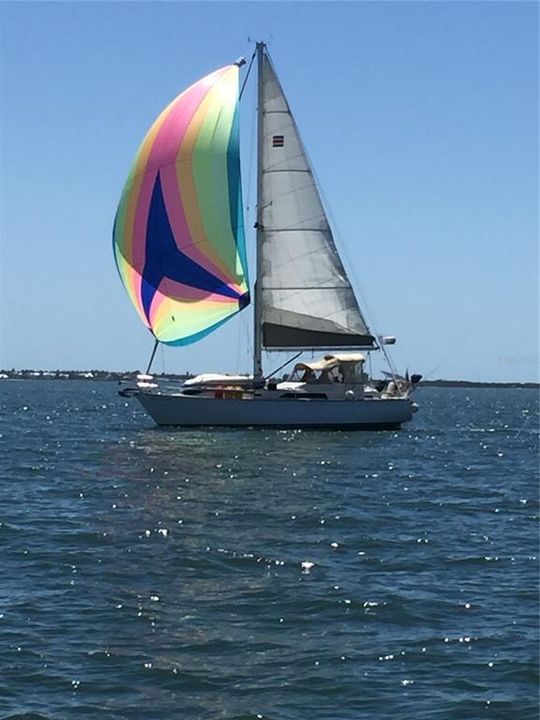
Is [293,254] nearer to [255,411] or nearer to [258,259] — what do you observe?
[258,259]

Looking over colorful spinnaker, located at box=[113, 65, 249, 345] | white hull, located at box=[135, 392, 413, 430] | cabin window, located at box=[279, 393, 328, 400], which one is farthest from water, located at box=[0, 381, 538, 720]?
colorful spinnaker, located at box=[113, 65, 249, 345]

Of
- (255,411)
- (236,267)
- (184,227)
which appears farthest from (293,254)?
(255,411)

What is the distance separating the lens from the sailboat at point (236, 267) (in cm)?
3384

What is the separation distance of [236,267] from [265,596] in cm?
2308

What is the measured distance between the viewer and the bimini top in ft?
117

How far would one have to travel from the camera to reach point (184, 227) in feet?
110

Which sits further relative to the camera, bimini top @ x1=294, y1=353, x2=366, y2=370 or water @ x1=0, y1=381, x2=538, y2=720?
bimini top @ x1=294, y1=353, x2=366, y2=370

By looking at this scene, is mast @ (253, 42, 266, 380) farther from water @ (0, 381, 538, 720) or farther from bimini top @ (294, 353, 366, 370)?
water @ (0, 381, 538, 720)

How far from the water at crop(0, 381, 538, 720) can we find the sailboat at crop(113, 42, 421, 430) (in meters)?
10.9

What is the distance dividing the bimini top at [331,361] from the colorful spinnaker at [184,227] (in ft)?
9.98

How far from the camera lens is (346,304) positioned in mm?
37031

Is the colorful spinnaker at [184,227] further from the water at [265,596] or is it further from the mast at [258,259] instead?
the water at [265,596]

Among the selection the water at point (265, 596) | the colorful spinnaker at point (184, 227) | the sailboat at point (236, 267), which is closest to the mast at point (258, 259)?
the sailboat at point (236, 267)

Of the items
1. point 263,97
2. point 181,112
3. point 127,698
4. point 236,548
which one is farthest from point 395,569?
point 263,97
